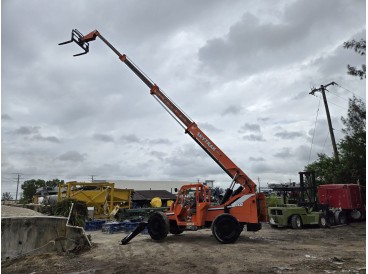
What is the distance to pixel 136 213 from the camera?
22094 mm

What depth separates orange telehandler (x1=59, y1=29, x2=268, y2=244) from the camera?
12477mm

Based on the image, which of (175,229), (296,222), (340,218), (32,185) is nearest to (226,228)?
(175,229)

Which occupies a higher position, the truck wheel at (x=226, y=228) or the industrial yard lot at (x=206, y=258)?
the truck wheel at (x=226, y=228)

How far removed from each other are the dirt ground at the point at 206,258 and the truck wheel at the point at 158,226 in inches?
17.5

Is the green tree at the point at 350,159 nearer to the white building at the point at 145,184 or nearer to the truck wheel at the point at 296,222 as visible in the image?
the truck wheel at the point at 296,222

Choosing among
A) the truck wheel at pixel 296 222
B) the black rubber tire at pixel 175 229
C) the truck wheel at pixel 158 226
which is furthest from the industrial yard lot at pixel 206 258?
the truck wheel at pixel 296 222

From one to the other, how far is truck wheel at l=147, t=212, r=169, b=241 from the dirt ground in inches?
17.5

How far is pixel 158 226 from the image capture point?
44.3 feet

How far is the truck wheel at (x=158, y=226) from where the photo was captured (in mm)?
13297

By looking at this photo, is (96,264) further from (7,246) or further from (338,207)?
(338,207)

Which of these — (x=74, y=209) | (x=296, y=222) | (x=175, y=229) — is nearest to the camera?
(x=175, y=229)

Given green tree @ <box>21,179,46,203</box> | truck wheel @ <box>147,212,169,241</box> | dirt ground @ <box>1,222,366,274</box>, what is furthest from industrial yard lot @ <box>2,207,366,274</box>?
green tree @ <box>21,179,46,203</box>

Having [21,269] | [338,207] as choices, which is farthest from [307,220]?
[21,269]

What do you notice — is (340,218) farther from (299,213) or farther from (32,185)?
(32,185)
